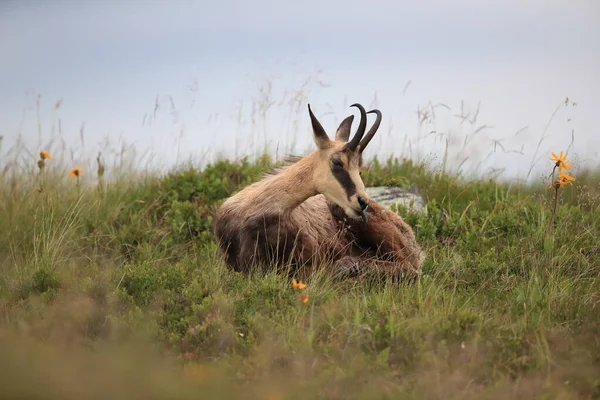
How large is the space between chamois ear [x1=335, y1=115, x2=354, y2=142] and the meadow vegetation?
1.43m

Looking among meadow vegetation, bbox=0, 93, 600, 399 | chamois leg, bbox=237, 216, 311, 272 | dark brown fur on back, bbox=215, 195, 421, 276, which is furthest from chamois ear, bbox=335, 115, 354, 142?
meadow vegetation, bbox=0, 93, 600, 399

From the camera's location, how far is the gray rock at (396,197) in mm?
9641

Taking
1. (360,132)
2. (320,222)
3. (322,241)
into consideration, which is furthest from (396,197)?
(360,132)

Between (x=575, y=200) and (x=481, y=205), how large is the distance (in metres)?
1.68

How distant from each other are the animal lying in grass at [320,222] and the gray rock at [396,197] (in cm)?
139

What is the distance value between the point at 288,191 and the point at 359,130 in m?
0.96

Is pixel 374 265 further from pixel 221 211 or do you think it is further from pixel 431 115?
pixel 431 115

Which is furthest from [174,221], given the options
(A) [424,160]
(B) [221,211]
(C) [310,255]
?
(A) [424,160]

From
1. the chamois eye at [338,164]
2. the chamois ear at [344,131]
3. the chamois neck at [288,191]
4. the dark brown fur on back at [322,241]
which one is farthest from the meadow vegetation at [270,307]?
the chamois ear at [344,131]

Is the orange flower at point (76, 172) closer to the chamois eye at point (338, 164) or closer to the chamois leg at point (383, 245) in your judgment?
the chamois leg at point (383, 245)

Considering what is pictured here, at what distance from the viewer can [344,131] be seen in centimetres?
760

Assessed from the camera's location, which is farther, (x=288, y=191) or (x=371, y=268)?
(x=371, y=268)

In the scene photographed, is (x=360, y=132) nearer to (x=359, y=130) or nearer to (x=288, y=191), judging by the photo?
(x=359, y=130)

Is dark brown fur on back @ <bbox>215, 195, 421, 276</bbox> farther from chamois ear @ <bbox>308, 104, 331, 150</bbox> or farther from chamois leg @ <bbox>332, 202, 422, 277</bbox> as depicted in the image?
chamois ear @ <bbox>308, 104, 331, 150</bbox>
